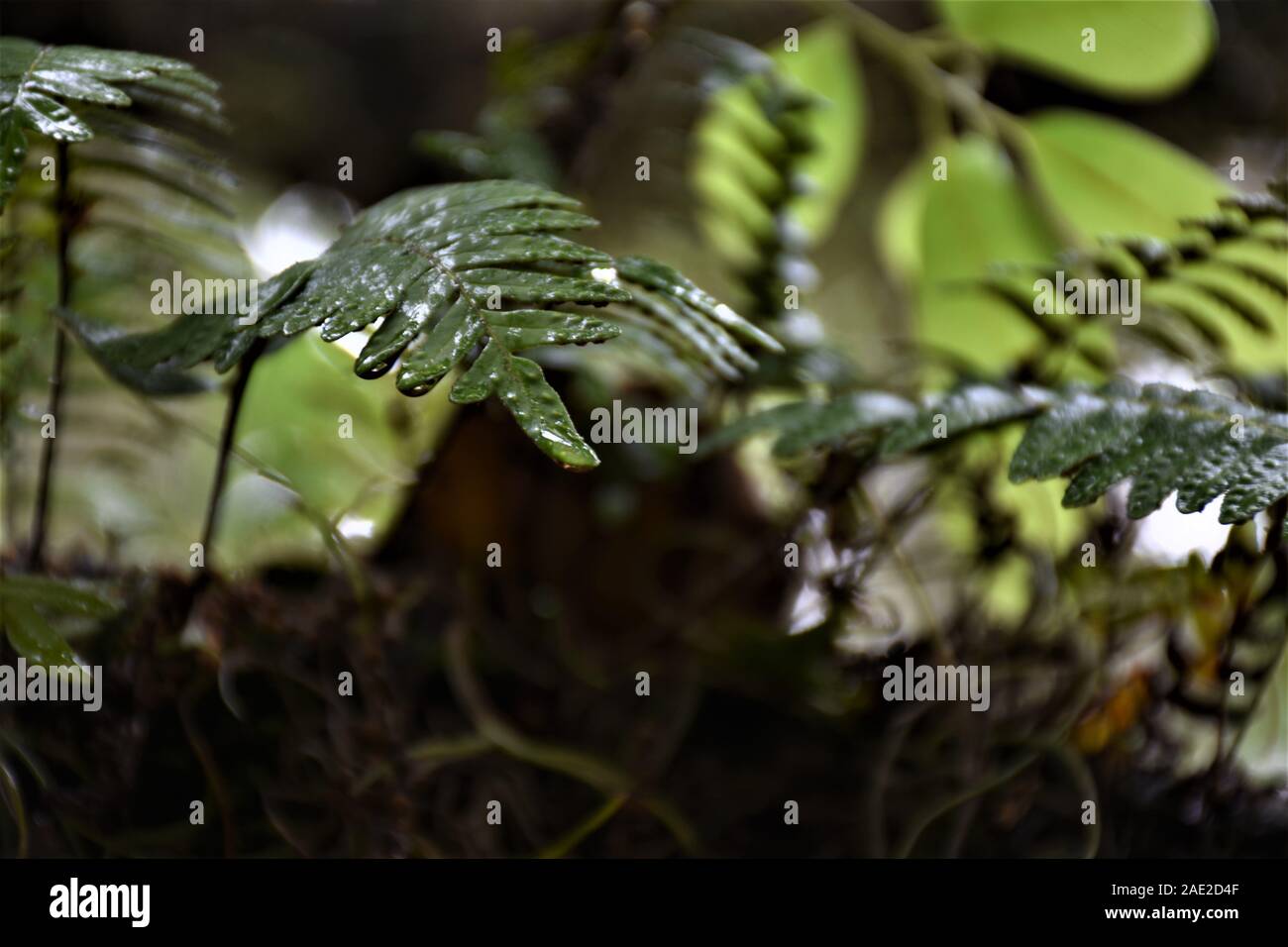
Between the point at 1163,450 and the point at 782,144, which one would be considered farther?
the point at 782,144

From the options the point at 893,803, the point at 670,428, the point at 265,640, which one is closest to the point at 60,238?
the point at 265,640

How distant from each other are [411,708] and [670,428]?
261 mm

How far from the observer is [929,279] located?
2.40 ft

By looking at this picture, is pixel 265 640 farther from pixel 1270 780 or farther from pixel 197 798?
pixel 1270 780

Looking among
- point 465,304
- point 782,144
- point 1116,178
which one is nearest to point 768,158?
point 782,144

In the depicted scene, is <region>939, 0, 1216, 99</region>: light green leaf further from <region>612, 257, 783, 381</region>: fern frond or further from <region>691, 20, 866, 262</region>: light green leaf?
<region>612, 257, 783, 381</region>: fern frond

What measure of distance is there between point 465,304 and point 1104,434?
267mm

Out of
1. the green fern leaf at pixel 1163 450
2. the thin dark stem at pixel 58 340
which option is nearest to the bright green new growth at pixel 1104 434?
the green fern leaf at pixel 1163 450

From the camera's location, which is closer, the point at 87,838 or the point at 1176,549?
the point at 87,838

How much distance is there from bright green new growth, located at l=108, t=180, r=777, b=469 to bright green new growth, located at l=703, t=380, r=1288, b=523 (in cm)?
9

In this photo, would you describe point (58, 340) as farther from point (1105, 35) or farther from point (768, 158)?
point (1105, 35)

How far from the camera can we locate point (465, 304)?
324 millimetres

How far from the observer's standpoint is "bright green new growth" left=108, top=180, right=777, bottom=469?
0.30 meters

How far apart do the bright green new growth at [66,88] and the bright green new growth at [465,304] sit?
8cm
